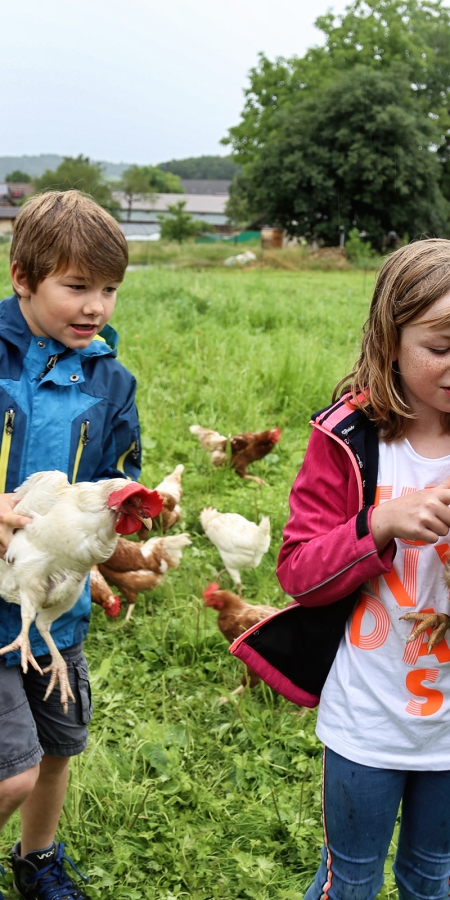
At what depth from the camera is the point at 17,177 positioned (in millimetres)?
85000

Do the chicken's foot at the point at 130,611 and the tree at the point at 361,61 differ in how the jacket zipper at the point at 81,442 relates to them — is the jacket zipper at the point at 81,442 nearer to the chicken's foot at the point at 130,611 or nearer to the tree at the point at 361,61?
the chicken's foot at the point at 130,611

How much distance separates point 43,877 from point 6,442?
1.23m

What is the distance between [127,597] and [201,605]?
39 cm

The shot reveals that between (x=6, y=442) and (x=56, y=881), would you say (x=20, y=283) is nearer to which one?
(x=6, y=442)

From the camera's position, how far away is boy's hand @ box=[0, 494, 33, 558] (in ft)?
5.30

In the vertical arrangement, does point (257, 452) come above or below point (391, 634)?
below

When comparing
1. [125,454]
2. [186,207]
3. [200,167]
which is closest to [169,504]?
[125,454]

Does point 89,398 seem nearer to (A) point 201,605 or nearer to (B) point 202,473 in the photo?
(A) point 201,605

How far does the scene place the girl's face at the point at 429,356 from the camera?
4.97 feet

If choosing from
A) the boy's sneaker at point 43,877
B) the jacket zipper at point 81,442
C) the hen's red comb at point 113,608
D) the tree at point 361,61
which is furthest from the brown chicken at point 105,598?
the tree at point 361,61

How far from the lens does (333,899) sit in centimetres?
161

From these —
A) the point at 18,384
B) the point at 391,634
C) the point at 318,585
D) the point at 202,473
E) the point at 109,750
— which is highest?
the point at 18,384

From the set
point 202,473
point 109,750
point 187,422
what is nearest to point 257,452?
point 202,473

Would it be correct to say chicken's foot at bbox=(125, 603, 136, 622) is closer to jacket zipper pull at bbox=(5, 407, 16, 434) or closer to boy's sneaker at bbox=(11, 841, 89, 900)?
boy's sneaker at bbox=(11, 841, 89, 900)
